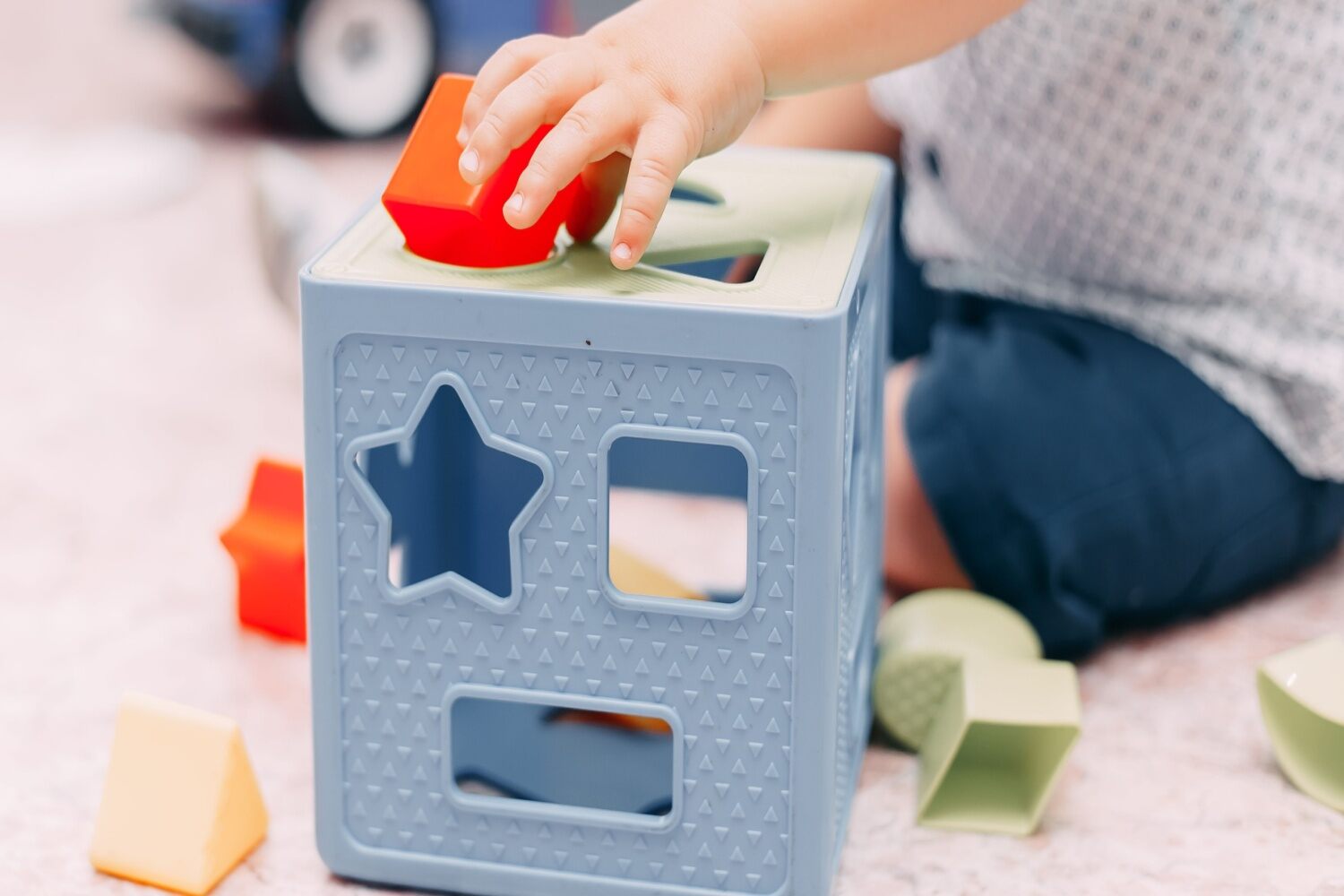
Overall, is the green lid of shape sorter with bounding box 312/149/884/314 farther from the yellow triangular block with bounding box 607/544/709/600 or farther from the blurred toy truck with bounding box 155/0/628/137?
the blurred toy truck with bounding box 155/0/628/137

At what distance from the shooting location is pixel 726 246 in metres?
0.72

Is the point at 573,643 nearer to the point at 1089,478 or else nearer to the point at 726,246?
the point at 726,246

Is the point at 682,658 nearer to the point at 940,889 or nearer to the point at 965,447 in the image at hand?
the point at 940,889

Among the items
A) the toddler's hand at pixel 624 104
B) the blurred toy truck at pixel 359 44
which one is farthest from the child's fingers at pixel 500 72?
the blurred toy truck at pixel 359 44

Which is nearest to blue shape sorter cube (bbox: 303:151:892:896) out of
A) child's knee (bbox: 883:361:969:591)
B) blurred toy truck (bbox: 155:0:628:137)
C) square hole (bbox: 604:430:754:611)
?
square hole (bbox: 604:430:754:611)

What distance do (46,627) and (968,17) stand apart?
62 cm

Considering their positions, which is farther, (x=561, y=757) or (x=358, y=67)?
(x=358, y=67)

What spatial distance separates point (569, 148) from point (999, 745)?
37 centimetres

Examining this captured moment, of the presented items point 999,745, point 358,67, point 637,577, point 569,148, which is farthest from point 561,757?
point 358,67

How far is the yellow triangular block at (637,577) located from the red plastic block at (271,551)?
203mm

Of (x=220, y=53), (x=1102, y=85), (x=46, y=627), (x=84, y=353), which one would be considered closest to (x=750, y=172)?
(x=1102, y=85)

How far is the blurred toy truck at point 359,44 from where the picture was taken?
1.77 m

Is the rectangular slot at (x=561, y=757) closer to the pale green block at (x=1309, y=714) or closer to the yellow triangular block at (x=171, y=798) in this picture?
the yellow triangular block at (x=171, y=798)

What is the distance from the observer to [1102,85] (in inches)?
36.2
